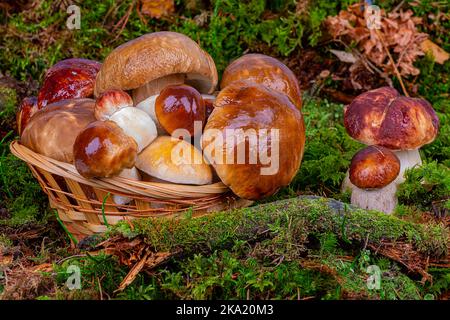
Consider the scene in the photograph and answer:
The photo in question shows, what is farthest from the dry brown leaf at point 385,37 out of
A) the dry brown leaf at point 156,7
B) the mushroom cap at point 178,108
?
the mushroom cap at point 178,108

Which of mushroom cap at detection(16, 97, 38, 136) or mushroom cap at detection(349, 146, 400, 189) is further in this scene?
mushroom cap at detection(16, 97, 38, 136)

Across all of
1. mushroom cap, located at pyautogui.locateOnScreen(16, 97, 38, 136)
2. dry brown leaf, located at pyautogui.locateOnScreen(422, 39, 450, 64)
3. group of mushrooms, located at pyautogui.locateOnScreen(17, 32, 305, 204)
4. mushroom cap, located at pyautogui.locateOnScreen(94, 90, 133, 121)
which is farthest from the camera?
dry brown leaf, located at pyautogui.locateOnScreen(422, 39, 450, 64)

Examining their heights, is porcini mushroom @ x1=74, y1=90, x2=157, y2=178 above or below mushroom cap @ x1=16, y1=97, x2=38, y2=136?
above

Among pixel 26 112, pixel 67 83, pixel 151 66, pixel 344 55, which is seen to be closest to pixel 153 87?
pixel 151 66

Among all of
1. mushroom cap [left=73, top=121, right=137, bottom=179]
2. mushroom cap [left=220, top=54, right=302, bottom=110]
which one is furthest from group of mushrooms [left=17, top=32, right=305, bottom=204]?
mushroom cap [left=220, top=54, right=302, bottom=110]

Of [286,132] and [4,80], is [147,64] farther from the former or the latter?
[4,80]

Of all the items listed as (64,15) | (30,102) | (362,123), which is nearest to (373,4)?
(362,123)

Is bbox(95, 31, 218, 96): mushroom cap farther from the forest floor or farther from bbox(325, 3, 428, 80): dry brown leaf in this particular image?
bbox(325, 3, 428, 80): dry brown leaf
